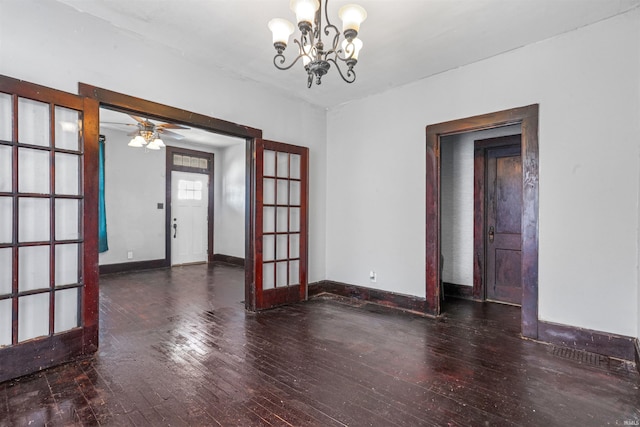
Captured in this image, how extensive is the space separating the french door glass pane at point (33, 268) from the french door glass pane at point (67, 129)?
2.76 feet

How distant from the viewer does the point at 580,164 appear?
2.98 metres

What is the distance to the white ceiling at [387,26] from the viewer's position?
2.67m

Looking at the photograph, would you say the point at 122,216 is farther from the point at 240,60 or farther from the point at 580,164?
the point at 580,164

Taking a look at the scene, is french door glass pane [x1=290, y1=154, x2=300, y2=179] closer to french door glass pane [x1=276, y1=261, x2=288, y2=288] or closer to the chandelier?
french door glass pane [x1=276, y1=261, x2=288, y2=288]

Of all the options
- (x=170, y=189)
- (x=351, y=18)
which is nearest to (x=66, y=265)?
(x=351, y=18)

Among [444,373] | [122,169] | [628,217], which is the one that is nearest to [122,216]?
[122,169]

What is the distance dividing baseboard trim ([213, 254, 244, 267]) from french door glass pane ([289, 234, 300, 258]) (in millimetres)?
3326

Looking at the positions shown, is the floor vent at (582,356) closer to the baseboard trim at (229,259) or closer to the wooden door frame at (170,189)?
the baseboard trim at (229,259)

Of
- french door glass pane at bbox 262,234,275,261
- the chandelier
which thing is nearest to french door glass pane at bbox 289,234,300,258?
french door glass pane at bbox 262,234,275,261

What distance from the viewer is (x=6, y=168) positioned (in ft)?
7.91

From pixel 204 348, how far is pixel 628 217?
3797 millimetres

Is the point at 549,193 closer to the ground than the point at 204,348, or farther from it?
farther from it

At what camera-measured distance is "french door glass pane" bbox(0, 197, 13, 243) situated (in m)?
2.40

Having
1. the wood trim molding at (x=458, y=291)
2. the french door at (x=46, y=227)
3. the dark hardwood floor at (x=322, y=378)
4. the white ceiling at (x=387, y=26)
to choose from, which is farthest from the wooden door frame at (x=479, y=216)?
the french door at (x=46, y=227)
